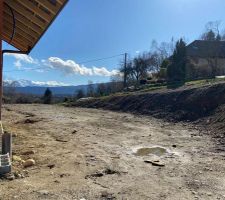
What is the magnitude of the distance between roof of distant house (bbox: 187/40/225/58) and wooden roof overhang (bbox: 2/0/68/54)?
121ft

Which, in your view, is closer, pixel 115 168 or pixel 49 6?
pixel 49 6

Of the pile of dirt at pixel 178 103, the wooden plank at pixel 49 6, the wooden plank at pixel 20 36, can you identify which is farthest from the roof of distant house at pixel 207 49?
the wooden plank at pixel 49 6

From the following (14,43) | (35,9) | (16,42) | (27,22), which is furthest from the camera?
(14,43)

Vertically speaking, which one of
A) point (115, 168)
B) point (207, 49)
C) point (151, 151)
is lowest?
point (151, 151)

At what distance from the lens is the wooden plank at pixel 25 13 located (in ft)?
28.7

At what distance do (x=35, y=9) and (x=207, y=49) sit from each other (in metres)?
42.8

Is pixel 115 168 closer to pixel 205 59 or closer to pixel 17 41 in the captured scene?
pixel 17 41

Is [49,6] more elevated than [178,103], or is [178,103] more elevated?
[49,6]

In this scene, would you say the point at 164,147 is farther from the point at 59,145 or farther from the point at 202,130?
the point at 202,130

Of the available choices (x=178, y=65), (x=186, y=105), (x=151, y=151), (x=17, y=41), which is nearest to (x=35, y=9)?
(x=17, y=41)

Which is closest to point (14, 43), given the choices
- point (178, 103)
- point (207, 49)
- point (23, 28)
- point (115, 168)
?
point (23, 28)

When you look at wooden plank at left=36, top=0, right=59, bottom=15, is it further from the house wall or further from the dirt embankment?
the house wall

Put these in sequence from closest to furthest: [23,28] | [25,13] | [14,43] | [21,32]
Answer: [25,13] → [23,28] → [21,32] → [14,43]

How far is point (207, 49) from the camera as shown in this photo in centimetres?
4866
